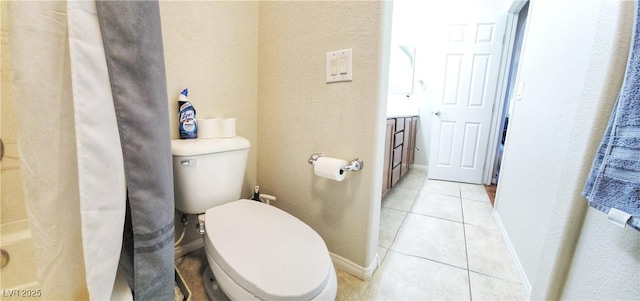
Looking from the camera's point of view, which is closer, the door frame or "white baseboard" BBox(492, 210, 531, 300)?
"white baseboard" BBox(492, 210, 531, 300)

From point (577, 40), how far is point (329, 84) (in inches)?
38.8

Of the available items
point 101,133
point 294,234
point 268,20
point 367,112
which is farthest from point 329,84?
point 101,133

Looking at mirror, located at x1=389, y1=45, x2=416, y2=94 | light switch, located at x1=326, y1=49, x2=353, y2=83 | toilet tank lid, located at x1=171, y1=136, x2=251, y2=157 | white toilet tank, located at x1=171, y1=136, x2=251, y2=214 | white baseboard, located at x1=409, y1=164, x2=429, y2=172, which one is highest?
mirror, located at x1=389, y1=45, x2=416, y2=94

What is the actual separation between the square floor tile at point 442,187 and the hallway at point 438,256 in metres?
0.18

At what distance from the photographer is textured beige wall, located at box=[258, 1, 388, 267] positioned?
0.92 m

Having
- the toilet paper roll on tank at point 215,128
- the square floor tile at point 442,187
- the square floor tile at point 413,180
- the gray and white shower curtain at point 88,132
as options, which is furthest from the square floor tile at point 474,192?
the gray and white shower curtain at point 88,132

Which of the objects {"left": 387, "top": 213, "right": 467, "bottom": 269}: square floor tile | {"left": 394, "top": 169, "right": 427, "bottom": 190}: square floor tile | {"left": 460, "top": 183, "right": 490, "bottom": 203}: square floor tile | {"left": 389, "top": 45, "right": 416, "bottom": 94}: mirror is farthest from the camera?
{"left": 389, "top": 45, "right": 416, "bottom": 94}: mirror

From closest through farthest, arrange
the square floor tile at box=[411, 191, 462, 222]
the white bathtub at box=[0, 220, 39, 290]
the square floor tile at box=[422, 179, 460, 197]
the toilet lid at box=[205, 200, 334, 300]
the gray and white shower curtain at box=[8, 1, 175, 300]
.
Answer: the gray and white shower curtain at box=[8, 1, 175, 300]
the toilet lid at box=[205, 200, 334, 300]
the white bathtub at box=[0, 220, 39, 290]
the square floor tile at box=[411, 191, 462, 222]
the square floor tile at box=[422, 179, 460, 197]

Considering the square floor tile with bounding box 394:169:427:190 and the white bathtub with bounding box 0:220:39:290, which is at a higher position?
the white bathtub with bounding box 0:220:39:290

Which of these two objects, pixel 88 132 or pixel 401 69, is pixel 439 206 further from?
pixel 88 132

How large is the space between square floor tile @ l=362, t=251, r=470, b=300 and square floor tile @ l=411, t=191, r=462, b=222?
25.2 inches

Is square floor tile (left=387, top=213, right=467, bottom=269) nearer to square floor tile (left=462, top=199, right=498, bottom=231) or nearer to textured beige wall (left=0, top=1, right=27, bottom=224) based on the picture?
square floor tile (left=462, top=199, right=498, bottom=231)

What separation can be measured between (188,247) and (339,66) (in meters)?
1.24

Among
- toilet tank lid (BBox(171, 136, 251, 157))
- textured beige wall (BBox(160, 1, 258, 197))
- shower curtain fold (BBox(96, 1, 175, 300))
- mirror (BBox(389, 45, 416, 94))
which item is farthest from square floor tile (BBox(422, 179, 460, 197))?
shower curtain fold (BBox(96, 1, 175, 300))
